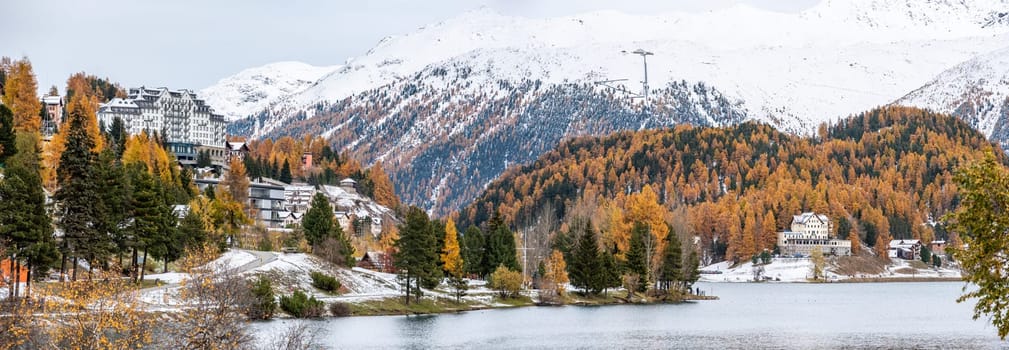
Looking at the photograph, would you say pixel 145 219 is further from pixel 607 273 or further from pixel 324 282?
pixel 607 273

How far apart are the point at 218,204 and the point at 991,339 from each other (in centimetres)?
9593

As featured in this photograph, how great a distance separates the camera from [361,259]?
560 feet

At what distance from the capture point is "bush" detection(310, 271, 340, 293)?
135m

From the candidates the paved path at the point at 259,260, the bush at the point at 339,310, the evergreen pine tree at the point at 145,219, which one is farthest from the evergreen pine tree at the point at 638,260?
the evergreen pine tree at the point at 145,219

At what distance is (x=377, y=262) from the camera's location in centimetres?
16750

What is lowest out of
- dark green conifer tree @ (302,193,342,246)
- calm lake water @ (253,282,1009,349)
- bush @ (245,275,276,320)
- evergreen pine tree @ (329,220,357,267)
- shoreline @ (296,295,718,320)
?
calm lake water @ (253,282,1009,349)

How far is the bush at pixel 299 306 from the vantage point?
120500 millimetres

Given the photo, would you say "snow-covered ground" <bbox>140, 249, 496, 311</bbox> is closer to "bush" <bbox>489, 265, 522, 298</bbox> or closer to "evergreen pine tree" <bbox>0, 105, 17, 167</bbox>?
"bush" <bbox>489, 265, 522, 298</bbox>

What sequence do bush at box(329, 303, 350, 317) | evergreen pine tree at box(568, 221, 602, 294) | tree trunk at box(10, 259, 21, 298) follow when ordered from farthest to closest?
evergreen pine tree at box(568, 221, 602, 294), bush at box(329, 303, 350, 317), tree trunk at box(10, 259, 21, 298)

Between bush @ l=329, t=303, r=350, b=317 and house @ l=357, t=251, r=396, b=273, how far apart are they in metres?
34.3

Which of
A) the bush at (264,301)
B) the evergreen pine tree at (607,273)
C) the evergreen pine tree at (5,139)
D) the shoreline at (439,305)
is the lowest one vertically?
the shoreline at (439,305)

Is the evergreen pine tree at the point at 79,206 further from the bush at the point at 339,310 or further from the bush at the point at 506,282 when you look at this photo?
the bush at the point at 506,282

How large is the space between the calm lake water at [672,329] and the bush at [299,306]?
2545 mm

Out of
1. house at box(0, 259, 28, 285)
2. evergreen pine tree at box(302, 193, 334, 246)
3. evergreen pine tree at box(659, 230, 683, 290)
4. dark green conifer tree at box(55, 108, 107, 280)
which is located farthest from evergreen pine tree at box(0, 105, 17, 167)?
evergreen pine tree at box(659, 230, 683, 290)
